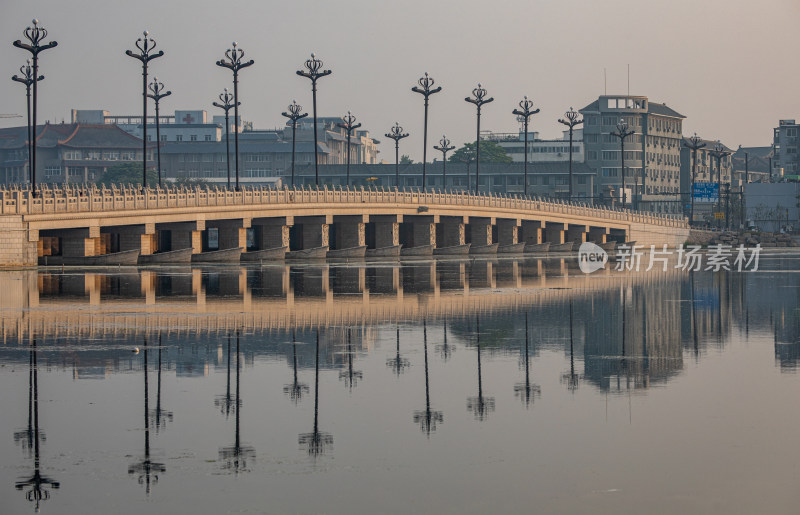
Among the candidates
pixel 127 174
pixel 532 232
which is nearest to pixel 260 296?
pixel 532 232

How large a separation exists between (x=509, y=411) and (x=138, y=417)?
200 inches

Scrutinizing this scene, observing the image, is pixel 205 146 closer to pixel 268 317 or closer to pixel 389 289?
pixel 389 289

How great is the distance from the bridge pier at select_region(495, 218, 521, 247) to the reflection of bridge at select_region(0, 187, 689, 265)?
87 mm

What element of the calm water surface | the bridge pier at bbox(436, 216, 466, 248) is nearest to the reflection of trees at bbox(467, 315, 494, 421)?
the calm water surface

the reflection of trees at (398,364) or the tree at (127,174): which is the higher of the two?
the tree at (127,174)

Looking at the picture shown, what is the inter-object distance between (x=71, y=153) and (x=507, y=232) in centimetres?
10533

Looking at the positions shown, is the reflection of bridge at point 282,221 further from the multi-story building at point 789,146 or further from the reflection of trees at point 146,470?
the multi-story building at point 789,146

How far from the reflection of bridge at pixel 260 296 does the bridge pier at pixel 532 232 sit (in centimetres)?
4519

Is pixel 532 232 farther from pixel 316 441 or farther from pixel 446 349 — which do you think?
pixel 316 441

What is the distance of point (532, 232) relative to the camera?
4195 inches

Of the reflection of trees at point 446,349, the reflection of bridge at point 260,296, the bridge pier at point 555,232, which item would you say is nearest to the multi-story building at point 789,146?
the bridge pier at point 555,232

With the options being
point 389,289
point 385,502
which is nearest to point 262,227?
point 389,289

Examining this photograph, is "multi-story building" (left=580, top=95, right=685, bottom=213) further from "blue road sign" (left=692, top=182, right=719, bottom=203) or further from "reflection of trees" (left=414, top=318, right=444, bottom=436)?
"reflection of trees" (left=414, top=318, right=444, bottom=436)

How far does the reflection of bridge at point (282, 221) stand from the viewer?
60.5 meters
